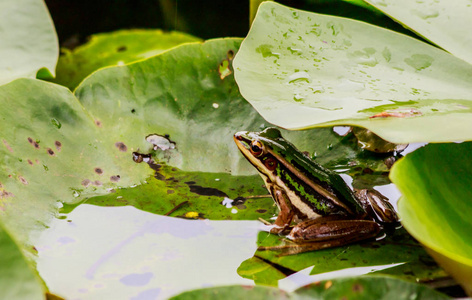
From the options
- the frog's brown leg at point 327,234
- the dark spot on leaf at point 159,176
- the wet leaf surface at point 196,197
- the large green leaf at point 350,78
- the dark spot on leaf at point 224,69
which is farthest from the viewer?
the dark spot on leaf at point 224,69

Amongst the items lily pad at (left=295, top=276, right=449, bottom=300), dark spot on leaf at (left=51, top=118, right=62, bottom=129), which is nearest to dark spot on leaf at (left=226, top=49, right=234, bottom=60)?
dark spot on leaf at (left=51, top=118, right=62, bottom=129)

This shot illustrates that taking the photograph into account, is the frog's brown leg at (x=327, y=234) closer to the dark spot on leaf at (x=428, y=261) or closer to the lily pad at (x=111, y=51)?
the dark spot on leaf at (x=428, y=261)

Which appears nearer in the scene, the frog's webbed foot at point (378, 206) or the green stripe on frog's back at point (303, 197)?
the frog's webbed foot at point (378, 206)

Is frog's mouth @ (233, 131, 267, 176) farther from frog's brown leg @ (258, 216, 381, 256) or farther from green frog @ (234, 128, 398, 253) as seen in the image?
frog's brown leg @ (258, 216, 381, 256)

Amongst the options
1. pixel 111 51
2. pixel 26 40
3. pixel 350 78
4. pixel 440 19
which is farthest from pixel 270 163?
pixel 111 51

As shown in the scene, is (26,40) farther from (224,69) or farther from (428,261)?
(428,261)

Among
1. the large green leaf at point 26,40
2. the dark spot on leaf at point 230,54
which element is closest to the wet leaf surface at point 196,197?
the dark spot on leaf at point 230,54

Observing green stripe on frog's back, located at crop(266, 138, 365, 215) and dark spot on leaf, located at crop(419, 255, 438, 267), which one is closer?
dark spot on leaf, located at crop(419, 255, 438, 267)
